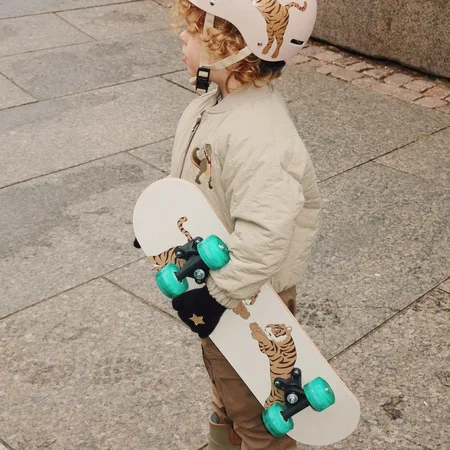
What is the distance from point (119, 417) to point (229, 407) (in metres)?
0.76

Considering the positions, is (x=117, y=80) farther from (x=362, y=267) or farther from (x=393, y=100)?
(x=362, y=267)

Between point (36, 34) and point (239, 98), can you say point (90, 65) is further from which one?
point (239, 98)

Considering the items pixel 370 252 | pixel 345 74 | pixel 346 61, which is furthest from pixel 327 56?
pixel 370 252

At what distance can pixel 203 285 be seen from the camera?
2.40 m

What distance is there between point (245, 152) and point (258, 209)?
0.52 feet

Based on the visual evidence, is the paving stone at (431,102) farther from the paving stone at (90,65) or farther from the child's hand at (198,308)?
the child's hand at (198,308)

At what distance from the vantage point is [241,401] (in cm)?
262

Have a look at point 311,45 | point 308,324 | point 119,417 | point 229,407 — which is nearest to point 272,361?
point 229,407

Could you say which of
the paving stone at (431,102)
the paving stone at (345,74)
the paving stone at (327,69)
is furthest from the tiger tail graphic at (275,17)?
the paving stone at (327,69)

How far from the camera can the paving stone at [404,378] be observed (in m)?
3.20

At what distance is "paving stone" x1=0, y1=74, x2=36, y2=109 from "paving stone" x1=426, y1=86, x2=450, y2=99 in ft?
9.46

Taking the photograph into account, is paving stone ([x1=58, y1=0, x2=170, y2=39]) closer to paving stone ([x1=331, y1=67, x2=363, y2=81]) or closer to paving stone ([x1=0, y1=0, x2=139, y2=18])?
paving stone ([x1=0, y1=0, x2=139, y2=18])

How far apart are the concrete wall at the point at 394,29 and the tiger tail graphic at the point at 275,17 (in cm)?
423

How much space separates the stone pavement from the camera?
3.31 m
